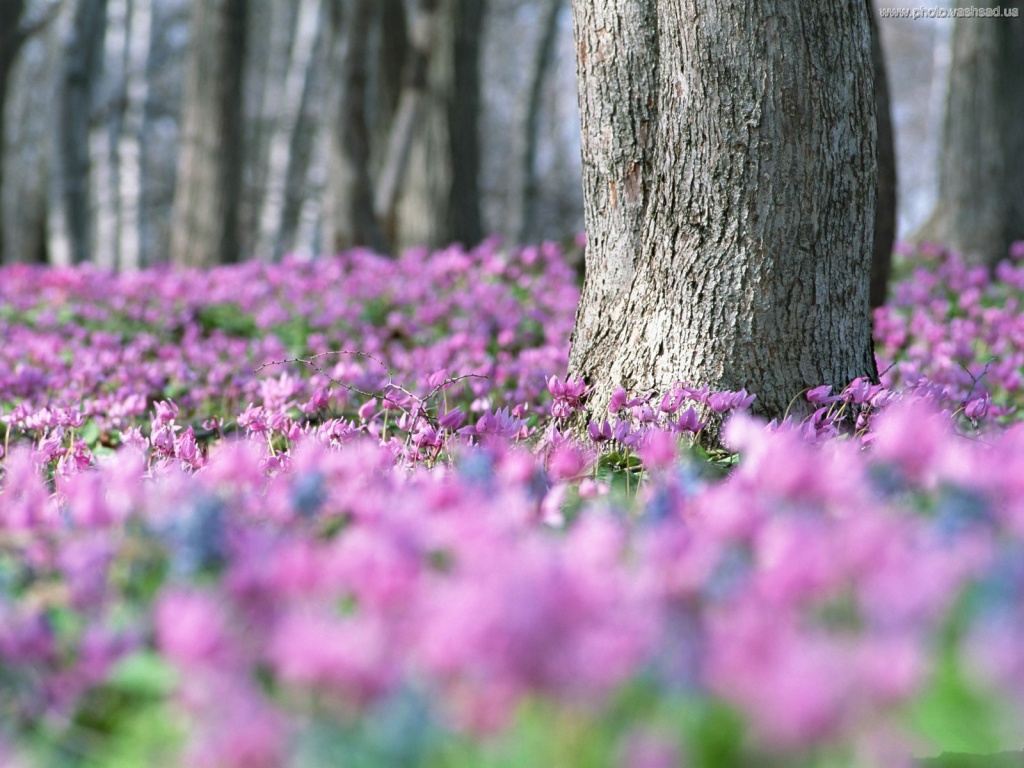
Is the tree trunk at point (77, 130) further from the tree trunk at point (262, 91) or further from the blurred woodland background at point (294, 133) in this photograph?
the tree trunk at point (262, 91)

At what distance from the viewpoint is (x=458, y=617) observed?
49.4 inches

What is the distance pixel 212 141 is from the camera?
12250 millimetres

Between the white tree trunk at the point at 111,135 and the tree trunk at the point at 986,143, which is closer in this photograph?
the tree trunk at the point at 986,143

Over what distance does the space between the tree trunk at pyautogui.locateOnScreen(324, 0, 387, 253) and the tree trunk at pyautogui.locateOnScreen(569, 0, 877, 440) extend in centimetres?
791

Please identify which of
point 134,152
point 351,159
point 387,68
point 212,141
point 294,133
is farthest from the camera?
point 134,152

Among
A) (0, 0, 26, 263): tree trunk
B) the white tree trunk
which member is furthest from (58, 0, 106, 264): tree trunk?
the white tree trunk

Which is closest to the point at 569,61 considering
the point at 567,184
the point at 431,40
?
the point at 567,184

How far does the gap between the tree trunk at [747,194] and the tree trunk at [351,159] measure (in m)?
7.91

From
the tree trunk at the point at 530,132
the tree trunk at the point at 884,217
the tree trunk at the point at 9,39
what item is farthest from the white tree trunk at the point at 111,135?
the tree trunk at the point at 884,217

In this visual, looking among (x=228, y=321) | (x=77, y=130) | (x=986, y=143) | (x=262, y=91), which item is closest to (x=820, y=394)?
(x=228, y=321)

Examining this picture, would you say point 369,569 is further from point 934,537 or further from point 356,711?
point 934,537

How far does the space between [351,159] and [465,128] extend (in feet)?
4.13

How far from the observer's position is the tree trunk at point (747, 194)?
3902mm

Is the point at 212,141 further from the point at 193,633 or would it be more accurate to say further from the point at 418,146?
the point at 193,633
